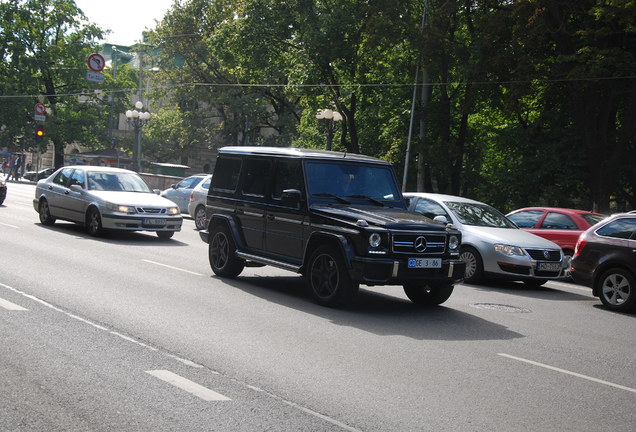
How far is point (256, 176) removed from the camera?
12227 mm

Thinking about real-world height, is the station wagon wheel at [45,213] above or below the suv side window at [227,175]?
below

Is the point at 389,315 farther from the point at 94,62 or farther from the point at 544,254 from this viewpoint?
the point at 94,62

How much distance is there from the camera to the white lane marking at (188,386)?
19.0 feet

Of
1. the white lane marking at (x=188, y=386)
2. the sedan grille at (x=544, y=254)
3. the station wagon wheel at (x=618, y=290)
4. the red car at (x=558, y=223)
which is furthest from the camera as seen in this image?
the red car at (x=558, y=223)

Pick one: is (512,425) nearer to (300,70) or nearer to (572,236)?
(572,236)

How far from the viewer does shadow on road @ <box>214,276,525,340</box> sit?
9.11 meters

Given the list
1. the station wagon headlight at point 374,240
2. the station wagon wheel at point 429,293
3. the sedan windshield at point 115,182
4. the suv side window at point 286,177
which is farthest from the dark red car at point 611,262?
the sedan windshield at point 115,182

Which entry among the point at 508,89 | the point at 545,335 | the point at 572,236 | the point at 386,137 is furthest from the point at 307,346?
the point at 386,137

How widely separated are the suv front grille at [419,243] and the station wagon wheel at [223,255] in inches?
126

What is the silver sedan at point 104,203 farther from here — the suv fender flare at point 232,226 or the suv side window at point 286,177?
the suv side window at point 286,177

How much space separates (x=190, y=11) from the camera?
58.3 metres

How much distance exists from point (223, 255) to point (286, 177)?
6.11 ft

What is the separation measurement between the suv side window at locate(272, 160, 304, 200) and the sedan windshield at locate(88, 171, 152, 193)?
26.6 feet

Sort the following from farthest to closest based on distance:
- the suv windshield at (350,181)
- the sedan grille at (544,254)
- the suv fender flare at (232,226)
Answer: the sedan grille at (544,254)
the suv fender flare at (232,226)
the suv windshield at (350,181)
